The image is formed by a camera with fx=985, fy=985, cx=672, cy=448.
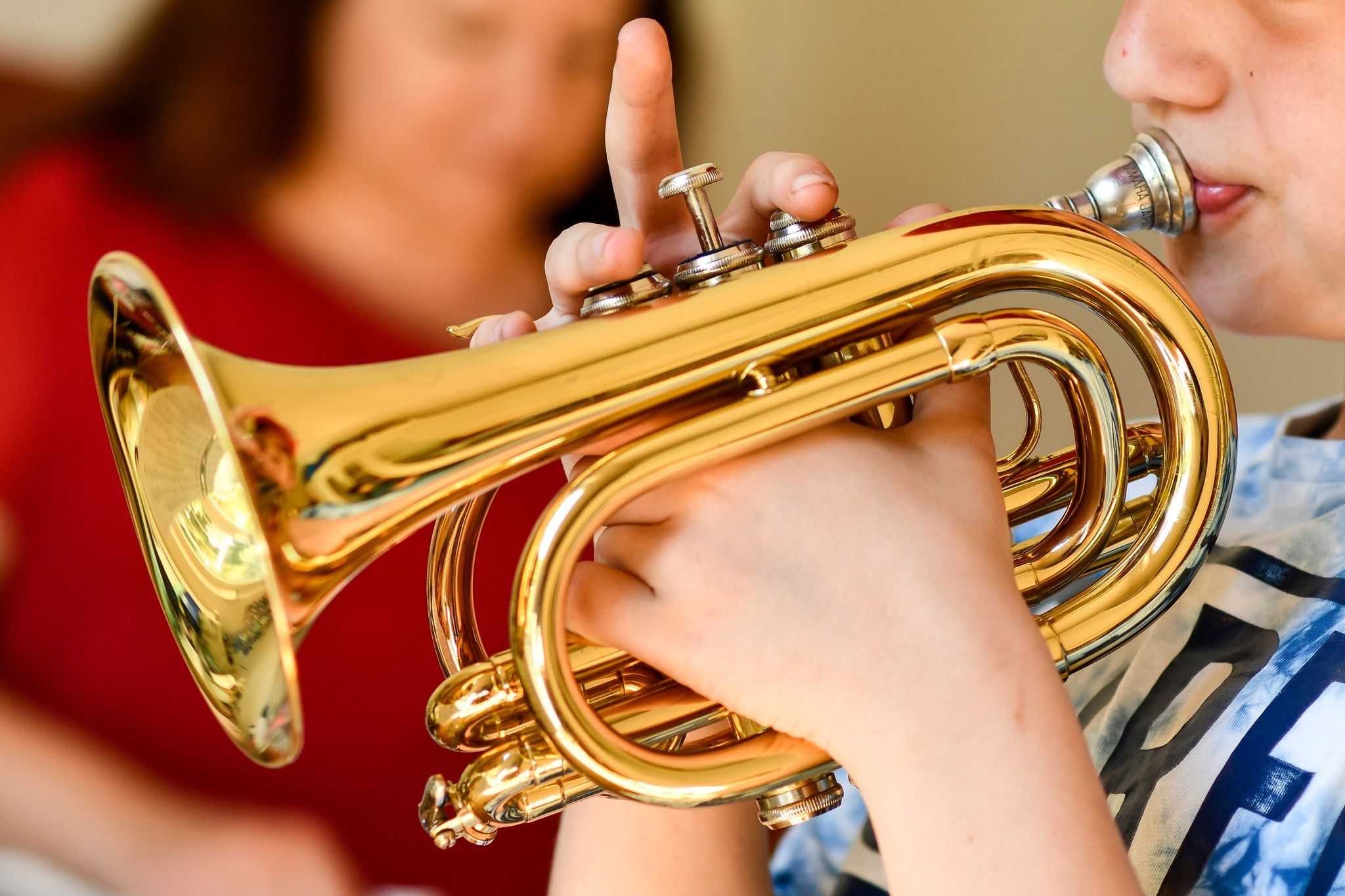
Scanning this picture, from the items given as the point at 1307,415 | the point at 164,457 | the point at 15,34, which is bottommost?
the point at 1307,415

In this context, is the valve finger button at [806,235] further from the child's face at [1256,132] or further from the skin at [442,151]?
A: the skin at [442,151]

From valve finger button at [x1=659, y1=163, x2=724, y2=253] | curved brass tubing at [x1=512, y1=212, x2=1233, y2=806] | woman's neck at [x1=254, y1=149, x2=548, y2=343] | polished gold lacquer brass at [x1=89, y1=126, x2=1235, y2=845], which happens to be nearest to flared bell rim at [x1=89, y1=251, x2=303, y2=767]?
polished gold lacquer brass at [x1=89, y1=126, x2=1235, y2=845]

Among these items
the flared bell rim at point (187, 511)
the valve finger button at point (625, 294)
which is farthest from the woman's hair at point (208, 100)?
the valve finger button at point (625, 294)

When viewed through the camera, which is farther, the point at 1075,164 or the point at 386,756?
the point at 1075,164

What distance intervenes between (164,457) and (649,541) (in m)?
0.23

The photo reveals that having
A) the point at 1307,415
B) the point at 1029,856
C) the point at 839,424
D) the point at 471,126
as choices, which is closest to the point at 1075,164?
the point at 1307,415

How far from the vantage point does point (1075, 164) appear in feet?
3.88

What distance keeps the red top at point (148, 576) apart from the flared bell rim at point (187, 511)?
11.4 inches

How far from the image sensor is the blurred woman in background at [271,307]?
70 cm

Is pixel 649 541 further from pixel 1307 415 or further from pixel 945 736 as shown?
pixel 1307 415

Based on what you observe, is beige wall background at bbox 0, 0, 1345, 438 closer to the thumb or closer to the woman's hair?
the woman's hair

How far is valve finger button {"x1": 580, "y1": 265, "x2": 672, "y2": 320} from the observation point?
0.45m

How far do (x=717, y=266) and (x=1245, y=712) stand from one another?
14.3 inches

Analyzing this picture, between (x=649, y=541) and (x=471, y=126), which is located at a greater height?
(x=471, y=126)
